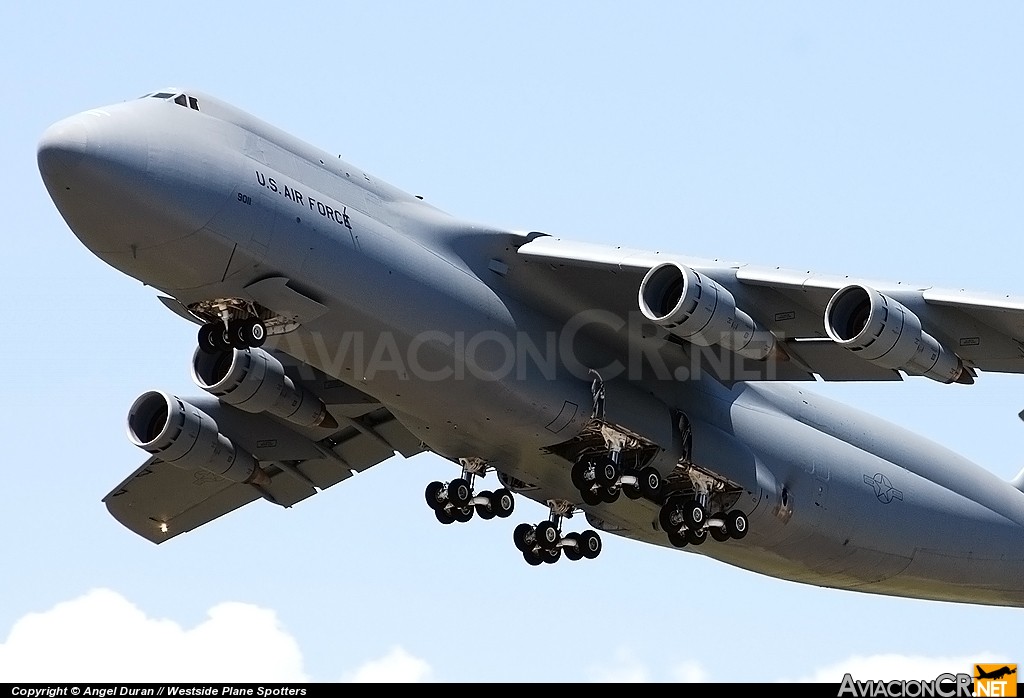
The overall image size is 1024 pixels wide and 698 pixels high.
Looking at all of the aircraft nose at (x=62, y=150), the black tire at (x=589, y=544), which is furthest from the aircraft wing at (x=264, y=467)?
the aircraft nose at (x=62, y=150)

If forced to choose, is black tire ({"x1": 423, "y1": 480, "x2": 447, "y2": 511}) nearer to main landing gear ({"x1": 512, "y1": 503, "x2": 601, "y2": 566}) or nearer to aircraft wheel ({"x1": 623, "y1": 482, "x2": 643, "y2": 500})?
main landing gear ({"x1": 512, "y1": 503, "x2": 601, "y2": 566})

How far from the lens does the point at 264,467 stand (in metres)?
20.6

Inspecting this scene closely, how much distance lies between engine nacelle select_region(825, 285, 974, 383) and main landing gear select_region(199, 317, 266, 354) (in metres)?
5.23

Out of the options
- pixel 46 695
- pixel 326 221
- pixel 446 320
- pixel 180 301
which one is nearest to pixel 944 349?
pixel 446 320

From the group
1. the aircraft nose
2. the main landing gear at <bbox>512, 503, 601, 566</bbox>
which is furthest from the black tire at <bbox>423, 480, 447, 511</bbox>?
the aircraft nose

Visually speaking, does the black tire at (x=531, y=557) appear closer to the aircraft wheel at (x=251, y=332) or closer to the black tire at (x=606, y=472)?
the black tire at (x=606, y=472)

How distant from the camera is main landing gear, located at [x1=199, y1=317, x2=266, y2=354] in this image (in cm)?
1572

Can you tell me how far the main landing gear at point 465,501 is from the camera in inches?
723

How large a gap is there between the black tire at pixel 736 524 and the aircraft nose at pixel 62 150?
8073 mm

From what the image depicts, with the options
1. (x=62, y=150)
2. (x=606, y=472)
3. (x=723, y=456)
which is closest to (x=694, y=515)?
(x=723, y=456)

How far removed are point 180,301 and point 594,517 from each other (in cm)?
582

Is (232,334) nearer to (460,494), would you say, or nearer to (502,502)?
(460,494)

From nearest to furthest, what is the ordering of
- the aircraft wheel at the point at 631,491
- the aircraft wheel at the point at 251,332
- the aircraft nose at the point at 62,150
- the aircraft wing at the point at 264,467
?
the aircraft nose at the point at 62,150
the aircraft wheel at the point at 251,332
the aircraft wheel at the point at 631,491
the aircraft wing at the point at 264,467

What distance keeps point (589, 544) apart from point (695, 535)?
1.36 metres
